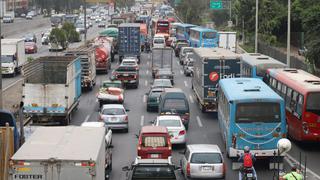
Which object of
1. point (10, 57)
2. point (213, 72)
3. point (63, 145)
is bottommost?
point (10, 57)

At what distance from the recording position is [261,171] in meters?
27.9

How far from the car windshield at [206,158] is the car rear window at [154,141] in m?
2.30

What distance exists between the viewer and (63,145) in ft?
64.4

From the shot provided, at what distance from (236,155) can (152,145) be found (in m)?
3.07

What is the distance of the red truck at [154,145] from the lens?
26.8 meters

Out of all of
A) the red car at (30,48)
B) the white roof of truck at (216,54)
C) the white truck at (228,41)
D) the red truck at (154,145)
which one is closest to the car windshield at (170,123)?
the red truck at (154,145)

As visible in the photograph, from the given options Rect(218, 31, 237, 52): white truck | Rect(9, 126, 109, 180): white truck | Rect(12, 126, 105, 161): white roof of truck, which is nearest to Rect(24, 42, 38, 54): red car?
Rect(218, 31, 237, 52): white truck

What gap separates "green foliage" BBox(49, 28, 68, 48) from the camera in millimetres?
77750

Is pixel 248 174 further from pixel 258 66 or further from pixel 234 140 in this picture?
pixel 258 66

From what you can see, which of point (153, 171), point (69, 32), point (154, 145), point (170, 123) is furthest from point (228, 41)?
point (153, 171)

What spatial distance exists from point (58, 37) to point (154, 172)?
5823 centimetres

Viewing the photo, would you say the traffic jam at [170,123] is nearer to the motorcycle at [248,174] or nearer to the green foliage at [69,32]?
the motorcycle at [248,174]

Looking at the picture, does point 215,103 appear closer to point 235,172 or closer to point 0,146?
point 235,172

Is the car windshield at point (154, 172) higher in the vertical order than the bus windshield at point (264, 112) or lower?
lower
